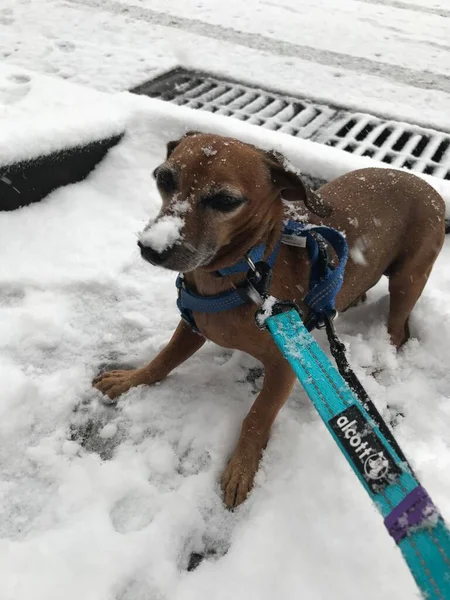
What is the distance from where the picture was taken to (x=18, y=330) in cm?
231

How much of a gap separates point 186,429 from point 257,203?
945 millimetres

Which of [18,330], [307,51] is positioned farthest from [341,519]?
[307,51]

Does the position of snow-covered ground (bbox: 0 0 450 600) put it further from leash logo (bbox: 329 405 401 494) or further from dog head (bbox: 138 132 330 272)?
dog head (bbox: 138 132 330 272)

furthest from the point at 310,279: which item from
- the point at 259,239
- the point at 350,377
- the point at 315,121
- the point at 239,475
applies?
the point at 315,121

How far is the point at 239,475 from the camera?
184cm

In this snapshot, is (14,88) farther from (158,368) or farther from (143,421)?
(143,421)

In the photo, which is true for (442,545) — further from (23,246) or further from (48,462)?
(23,246)

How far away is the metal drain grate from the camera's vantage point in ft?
12.5

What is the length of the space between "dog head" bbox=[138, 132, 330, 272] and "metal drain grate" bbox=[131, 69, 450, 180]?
7.04 feet

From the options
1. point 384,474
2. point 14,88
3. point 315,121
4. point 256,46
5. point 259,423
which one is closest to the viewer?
point 384,474

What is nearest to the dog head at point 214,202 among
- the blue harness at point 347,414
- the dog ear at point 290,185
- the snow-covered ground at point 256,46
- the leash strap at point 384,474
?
the dog ear at point 290,185

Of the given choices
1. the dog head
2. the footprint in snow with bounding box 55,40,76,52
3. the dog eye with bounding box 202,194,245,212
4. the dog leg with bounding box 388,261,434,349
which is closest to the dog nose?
the dog head

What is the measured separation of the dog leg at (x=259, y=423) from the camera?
1858 mm

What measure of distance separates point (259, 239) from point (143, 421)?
887mm
